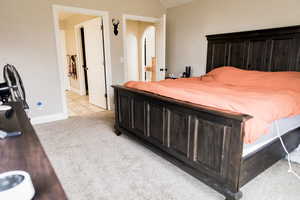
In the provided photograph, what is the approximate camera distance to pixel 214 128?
1.60 meters

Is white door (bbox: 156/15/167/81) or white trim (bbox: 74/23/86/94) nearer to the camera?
white door (bbox: 156/15/167/81)

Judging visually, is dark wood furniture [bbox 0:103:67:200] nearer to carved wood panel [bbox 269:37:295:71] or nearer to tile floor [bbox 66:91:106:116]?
tile floor [bbox 66:91:106:116]

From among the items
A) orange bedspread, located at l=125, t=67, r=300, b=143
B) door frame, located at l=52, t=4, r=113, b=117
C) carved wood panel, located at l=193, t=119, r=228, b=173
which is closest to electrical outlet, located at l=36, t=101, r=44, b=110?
door frame, located at l=52, t=4, r=113, b=117

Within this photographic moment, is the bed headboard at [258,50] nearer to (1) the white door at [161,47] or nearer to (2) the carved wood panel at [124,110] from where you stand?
(1) the white door at [161,47]

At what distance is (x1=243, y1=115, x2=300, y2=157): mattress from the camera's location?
1622 millimetres

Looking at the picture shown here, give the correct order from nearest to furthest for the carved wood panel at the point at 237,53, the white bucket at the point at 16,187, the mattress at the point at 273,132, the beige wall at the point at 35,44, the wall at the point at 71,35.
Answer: the white bucket at the point at 16,187 → the mattress at the point at 273,132 → the beige wall at the point at 35,44 → the carved wood panel at the point at 237,53 → the wall at the point at 71,35

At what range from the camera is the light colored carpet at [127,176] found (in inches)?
67.5

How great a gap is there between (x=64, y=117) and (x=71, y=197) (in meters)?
2.39

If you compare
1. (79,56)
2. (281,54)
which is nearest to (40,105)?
(79,56)

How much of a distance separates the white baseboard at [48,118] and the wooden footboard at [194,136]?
1834mm

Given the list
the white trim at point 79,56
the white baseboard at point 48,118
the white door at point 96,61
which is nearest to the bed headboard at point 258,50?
the white door at point 96,61

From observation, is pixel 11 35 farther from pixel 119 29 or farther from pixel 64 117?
pixel 119 29

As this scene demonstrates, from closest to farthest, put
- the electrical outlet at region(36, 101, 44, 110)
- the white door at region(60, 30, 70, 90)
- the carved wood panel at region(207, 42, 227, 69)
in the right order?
the electrical outlet at region(36, 101, 44, 110) → the carved wood panel at region(207, 42, 227, 69) → the white door at region(60, 30, 70, 90)

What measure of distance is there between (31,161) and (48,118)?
10.4 feet
